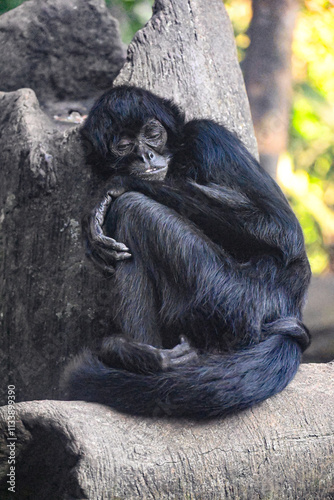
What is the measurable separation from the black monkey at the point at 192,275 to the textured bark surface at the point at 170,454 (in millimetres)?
111

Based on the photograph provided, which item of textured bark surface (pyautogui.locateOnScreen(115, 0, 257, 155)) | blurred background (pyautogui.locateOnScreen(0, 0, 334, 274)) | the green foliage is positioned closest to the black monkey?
textured bark surface (pyautogui.locateOnScreen(115, 0, 257, 155))

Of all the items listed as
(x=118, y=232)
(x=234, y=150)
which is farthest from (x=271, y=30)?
(x=118, y=232)

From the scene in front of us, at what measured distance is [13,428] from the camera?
2.58 metres

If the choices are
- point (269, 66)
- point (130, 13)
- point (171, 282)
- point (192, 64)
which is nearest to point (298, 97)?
point (269, 66)

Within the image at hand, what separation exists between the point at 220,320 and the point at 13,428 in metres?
1.14

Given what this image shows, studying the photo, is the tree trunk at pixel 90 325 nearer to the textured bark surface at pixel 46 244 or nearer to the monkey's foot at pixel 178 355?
the textured bark surface at pixel 46 244

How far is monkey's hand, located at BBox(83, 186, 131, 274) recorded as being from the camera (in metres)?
3.12

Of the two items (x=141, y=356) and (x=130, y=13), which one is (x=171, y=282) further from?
(x=130, y=13)

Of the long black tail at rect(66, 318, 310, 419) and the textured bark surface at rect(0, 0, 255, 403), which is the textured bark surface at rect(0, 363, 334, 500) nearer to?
the long black tail at rect(66, 318, 310, 419)

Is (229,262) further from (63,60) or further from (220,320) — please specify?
(63,60)

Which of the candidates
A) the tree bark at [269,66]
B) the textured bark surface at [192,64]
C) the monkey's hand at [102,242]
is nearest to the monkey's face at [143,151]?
the monkey's hand at [102,242]

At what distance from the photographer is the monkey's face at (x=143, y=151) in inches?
135

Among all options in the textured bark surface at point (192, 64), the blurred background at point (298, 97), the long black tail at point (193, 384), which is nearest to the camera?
the long black tail at point (193, 384)

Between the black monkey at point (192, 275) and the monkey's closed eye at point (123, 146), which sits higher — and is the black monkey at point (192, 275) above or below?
below
